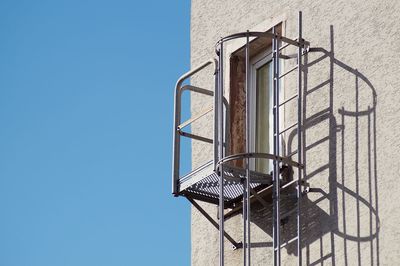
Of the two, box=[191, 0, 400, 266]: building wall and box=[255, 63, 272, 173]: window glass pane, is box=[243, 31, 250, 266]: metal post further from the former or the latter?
box=[255, 63, 272, 173]: window glass pane

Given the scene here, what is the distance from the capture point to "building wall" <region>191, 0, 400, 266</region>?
15047 millimetres

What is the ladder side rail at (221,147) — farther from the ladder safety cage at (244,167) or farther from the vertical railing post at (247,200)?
the vertical railing post at (247,200)

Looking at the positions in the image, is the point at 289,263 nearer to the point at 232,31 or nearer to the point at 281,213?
the point at 281,213

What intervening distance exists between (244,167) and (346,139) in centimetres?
150

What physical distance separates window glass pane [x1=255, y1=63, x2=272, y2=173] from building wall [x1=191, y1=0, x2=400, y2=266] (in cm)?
56

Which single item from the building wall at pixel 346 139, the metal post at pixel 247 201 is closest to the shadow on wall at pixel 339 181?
the building wall at pixel 346 139

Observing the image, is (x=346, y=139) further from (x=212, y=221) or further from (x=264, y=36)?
(x=212, y=221)

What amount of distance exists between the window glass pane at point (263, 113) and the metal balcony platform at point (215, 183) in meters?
0.54

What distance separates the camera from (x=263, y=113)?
17203 millimetres

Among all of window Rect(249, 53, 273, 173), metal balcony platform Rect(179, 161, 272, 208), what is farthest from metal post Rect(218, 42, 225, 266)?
window Rect(249, 53, 273, 173)

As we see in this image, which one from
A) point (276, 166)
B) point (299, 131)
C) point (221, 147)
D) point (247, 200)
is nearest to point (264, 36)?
point (299, 131)

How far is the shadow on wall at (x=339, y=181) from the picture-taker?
1512cm

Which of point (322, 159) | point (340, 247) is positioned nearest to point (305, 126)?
point (322, 159)

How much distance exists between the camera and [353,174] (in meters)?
15.4
